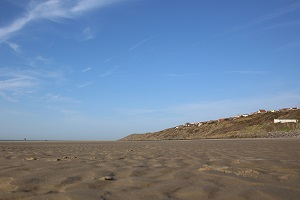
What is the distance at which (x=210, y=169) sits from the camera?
4.38 meters

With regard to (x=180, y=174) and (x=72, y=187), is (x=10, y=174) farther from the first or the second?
(x=180, y=174)

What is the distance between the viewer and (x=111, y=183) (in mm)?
3346

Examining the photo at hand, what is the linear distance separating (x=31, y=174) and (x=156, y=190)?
6.18 ft

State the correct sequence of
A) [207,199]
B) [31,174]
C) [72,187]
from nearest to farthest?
1. [207,199]
2. [72,187]
3. [31,174]

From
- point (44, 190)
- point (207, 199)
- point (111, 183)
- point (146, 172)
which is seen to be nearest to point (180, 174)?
point (146, 172)

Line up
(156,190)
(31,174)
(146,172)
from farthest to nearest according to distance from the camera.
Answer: (146,172)
(31,174)
(156,190)

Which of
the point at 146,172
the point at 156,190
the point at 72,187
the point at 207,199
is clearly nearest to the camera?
the point at 207,199

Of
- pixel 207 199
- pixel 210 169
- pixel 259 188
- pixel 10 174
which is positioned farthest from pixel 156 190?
pixel 10 174

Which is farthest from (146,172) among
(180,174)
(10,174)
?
(10,174)

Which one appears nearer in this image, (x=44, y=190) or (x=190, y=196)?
(x=190, y=196)

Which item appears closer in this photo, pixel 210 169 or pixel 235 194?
pixel 235 194

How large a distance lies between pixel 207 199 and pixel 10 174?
2676 millimetres

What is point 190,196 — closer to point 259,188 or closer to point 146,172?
point 259,188

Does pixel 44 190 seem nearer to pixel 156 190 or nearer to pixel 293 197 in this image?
pixel 156 190
